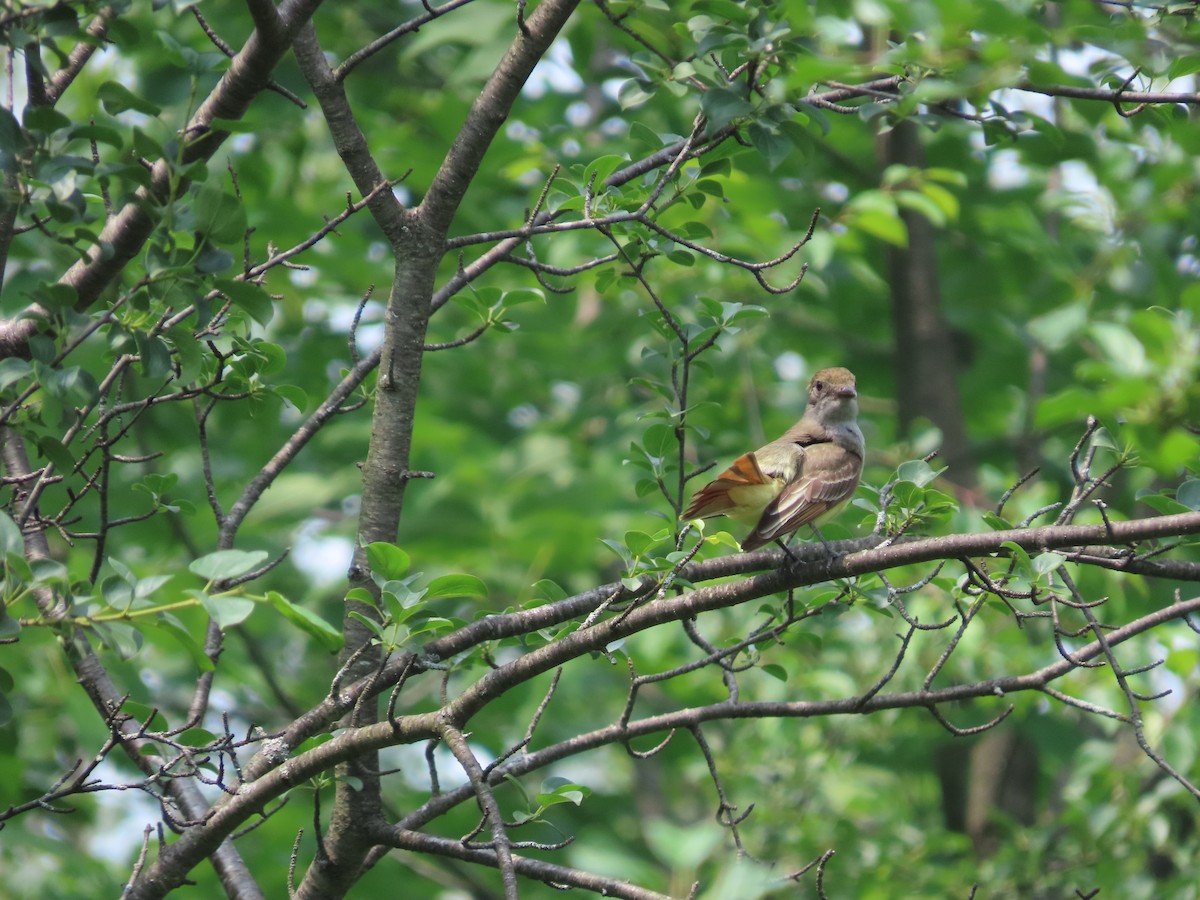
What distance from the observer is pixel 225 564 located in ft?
6.93

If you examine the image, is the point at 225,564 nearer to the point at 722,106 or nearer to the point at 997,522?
the point at 722,106

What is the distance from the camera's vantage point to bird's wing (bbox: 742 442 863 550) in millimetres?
3688

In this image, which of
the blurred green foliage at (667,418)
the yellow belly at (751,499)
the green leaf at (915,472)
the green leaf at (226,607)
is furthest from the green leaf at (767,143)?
the green leaf at (226,607)

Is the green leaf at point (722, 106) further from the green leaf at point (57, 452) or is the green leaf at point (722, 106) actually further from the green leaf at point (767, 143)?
the green leaf at point (57, 452)

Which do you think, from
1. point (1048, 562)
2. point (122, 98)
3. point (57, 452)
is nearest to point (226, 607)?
point (57, 452)

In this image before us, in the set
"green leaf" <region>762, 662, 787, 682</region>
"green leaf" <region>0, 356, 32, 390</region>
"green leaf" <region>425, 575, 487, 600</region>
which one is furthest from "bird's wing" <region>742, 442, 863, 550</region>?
"green leaf" <region>0, 356, 32, 390</region>

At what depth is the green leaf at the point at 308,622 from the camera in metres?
2.36

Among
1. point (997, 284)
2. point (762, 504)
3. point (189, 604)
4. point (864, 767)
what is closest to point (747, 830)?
point (864, 767)

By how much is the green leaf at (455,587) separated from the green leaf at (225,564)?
61 centimetres

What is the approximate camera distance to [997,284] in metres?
8.75

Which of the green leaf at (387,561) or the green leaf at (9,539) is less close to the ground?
the green leaf at (9,539)

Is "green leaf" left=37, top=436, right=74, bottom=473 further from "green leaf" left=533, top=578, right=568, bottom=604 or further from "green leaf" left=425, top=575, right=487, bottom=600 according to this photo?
"green leaf" left=533, top=578, right=568, bottom=604

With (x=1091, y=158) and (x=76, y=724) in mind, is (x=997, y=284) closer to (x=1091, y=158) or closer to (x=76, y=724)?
(x=1091, y=158)

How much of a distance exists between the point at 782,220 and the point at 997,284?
7.46ft
